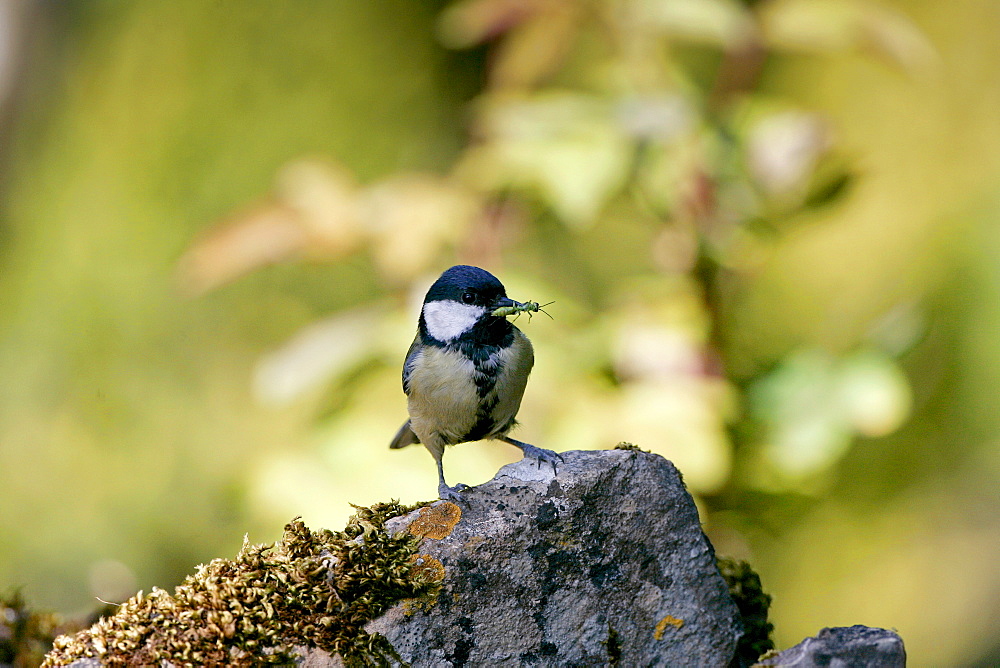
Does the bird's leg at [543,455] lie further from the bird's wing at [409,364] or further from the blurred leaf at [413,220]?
the blurred leaf at [413,220]

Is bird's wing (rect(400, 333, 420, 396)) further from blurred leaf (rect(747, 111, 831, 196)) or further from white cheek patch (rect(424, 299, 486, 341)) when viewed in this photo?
blurred leaf (rect(747, 111, 831, 196))

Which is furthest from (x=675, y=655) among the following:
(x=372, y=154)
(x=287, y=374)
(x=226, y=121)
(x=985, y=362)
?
(x=226, y=121)

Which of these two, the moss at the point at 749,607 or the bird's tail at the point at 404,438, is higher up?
the bird's tail at the point at 404,438

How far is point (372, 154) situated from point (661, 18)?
1340 mm

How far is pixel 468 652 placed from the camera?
4.42 feet

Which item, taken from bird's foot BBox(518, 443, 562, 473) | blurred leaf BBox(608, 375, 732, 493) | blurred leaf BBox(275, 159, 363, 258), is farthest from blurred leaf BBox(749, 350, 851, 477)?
blurred leaf BBox(275, 159, 363, 258)

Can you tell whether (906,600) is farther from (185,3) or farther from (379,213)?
(185,3)

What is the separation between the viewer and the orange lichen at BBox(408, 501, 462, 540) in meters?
1.43

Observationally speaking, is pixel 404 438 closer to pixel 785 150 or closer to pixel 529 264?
pixel 529 264

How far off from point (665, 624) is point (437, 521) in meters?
0.45

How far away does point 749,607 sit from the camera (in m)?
1.71

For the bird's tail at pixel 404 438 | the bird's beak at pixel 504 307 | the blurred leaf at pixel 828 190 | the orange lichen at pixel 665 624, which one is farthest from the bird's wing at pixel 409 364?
the blurred leaf at pixel 828 190

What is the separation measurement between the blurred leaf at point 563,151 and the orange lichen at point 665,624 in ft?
3.63

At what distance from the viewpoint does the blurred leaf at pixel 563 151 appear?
2188 mm
